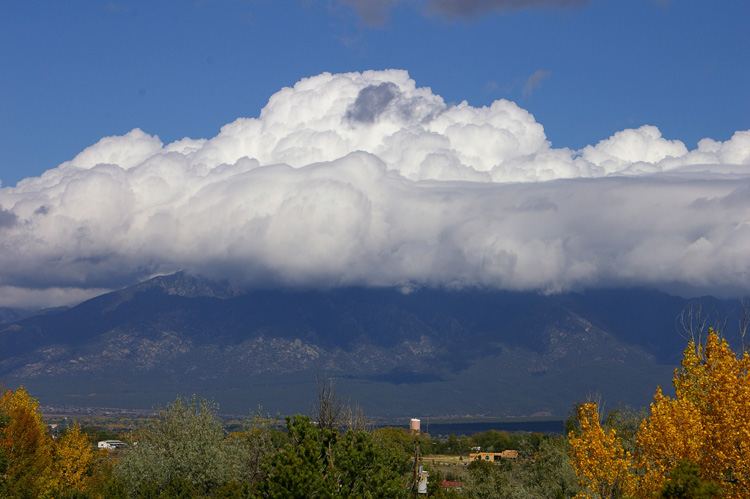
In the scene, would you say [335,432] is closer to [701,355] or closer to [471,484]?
[701,355]

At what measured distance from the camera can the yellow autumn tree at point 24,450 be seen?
2255 inches

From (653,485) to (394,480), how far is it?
40.7ft

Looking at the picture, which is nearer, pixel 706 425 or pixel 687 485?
pixel 687 485

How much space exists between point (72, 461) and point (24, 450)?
10244 millimetres

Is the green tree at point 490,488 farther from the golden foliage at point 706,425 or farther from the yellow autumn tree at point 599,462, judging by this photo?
the golden foliage at point 706,425

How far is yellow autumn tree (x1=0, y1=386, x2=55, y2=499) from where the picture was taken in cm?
5728

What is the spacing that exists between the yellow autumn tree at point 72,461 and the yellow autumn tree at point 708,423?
190 ft

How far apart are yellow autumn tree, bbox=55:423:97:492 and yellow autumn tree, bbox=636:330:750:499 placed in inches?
2283

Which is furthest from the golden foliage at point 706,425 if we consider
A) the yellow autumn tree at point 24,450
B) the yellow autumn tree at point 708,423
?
A: the yellow autumn tree at point 24,450

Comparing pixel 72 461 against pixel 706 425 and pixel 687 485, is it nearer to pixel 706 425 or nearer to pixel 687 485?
pixel 706 425

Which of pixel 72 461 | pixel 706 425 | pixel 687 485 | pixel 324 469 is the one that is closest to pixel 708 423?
pixel 706 425

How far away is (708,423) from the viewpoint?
27.1 metres

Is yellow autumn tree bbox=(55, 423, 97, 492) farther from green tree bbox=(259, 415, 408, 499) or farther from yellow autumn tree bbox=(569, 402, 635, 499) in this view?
yellow autumn tree bbox=(569, 402, 635, 499)

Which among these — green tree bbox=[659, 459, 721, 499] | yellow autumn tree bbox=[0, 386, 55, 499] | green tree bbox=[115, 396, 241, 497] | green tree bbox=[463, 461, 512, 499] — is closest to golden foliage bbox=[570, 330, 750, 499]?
green tree bbox=[659, 459, 721, 499]
